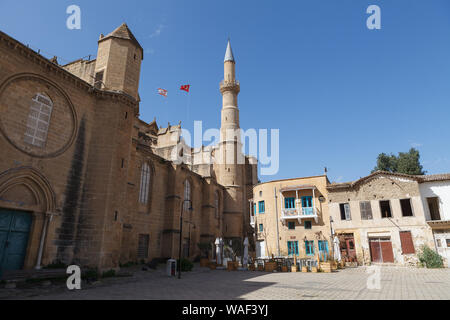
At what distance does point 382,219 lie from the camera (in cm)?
2350

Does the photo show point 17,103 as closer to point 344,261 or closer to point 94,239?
point 94,239

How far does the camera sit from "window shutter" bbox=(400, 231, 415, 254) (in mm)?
21812

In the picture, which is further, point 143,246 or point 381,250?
point 381,250

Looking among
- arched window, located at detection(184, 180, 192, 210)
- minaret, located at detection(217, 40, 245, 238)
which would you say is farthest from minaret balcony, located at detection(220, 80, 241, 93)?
arched window, located at detection(184, 180, 192, 210)

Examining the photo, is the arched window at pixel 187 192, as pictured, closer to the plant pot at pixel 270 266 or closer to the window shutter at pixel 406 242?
the plant pot at pixel 270 266

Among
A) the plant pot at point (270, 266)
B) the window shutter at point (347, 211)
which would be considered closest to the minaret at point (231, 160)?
the window shutter at point (347, 211)

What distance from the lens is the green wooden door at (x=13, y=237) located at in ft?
37.5

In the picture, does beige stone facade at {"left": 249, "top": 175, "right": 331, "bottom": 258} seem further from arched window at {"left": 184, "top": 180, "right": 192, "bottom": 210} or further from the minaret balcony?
the minaret balcony

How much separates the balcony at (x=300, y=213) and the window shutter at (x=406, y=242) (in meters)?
7.18

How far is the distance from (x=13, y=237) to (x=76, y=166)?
14.2 feet

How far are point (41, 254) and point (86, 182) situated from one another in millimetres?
4097

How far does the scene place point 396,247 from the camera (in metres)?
22.4

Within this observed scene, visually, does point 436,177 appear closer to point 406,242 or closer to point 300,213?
point 406,242

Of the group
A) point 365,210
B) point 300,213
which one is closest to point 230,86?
point 300,213
